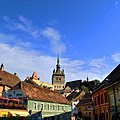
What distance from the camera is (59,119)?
50.3 metres

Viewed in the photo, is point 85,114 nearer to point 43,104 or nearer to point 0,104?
point 43,104

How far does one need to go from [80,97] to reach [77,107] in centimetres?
769

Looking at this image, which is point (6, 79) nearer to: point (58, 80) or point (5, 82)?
point (5, 82)

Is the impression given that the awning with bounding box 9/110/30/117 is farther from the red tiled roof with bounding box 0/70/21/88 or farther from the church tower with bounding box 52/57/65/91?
the church tower with bounding box 52/57/65/91

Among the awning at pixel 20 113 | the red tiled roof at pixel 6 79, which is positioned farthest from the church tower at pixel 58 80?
the awning at pixel 20 113

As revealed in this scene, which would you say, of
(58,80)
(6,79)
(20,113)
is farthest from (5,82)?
(58,80)

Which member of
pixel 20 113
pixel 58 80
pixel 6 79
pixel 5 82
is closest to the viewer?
pixel 20 113

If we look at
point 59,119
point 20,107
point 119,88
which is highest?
point 119,88

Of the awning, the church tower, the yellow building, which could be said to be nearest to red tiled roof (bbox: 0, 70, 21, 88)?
the yellow building

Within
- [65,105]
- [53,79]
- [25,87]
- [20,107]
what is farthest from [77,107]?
[53,79]

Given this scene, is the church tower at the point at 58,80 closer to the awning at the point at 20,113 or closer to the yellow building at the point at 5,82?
the yellow building at the point at 5,82

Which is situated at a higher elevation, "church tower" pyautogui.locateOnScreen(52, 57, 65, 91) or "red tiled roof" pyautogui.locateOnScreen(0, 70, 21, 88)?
"church tower" pyautogui.locateOnScreen(52, 57, 65, 91)

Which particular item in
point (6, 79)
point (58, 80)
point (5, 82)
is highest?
point (58, 80)

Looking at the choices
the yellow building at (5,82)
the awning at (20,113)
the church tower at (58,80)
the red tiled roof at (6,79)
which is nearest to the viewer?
the awning at (20,113)
